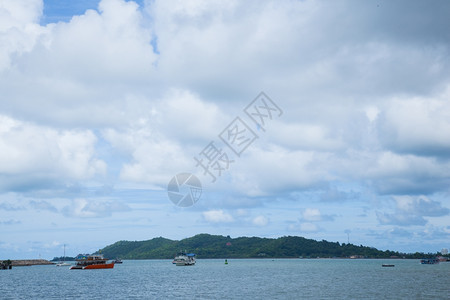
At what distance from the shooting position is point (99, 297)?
82000 mm

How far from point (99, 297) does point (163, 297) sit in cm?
1222

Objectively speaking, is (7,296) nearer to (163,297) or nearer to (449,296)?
(163,297)

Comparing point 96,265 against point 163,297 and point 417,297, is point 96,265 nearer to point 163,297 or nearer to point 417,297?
point 163,297

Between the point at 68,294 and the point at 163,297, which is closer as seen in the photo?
the point at 163,297

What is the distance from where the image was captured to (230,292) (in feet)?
282

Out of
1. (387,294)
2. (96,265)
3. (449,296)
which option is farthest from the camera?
(96,265)

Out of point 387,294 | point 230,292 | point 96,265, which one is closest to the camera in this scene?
point 387,294

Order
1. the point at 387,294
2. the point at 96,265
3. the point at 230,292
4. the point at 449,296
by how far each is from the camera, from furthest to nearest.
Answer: the point at 96,265
the point at 230,292
the point at 387,294
the point at 449,296

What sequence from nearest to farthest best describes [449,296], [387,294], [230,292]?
[449,296]
[387,294]
[230,292]

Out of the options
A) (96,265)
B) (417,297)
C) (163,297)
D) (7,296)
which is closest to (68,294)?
(7,296)

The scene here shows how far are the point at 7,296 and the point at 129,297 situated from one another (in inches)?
1057

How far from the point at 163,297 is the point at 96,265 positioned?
113m

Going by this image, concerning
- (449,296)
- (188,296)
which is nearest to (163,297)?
(188,296)

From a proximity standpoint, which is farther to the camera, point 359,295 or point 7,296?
point 7,296
